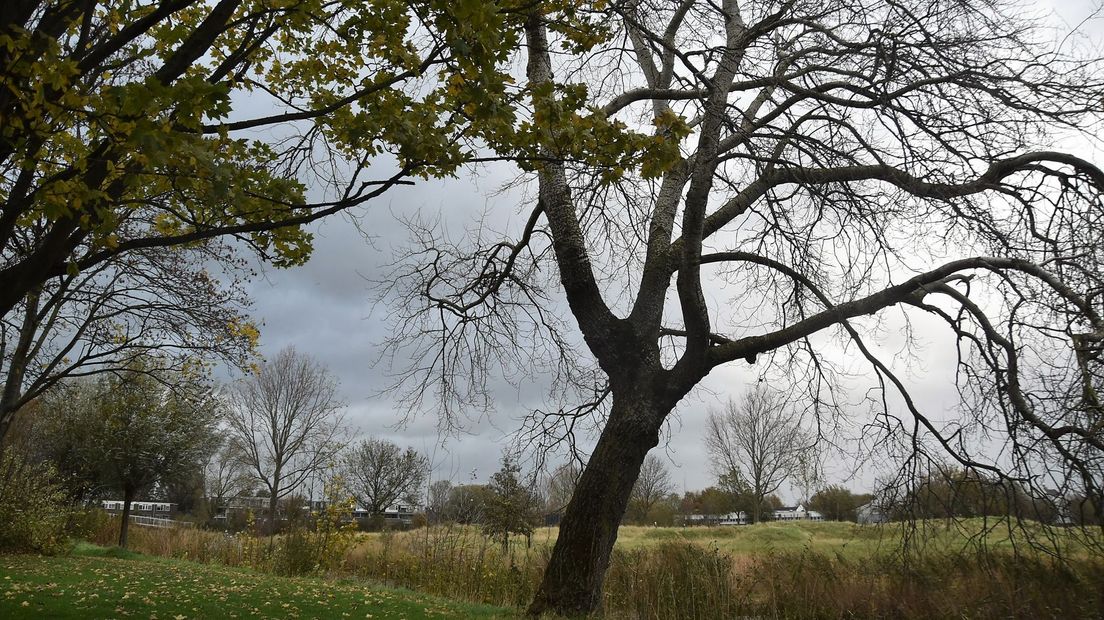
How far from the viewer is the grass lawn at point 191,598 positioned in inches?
259

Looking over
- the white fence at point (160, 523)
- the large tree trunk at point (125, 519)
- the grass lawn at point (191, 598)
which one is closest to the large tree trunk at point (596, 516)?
the grass lawn at point (191, 598)

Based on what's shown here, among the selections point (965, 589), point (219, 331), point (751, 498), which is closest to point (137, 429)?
point (219, 331)

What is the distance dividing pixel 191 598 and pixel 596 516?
4.92 m

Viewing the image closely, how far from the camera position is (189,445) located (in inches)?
816

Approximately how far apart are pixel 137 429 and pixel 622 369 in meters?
18.1

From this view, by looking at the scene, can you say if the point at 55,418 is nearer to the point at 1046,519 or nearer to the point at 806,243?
the point at 806,243

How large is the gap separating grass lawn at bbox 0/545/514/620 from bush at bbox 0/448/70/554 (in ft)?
13.7

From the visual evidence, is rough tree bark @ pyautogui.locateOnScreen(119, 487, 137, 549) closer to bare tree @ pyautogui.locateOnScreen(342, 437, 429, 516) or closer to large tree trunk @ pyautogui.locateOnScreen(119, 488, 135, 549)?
large tree trunk @ pyautogui.locateOnScreen(119, 488, 135, 549)

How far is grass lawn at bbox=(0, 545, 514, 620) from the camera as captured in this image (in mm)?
6578

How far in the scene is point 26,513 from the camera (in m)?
14.5

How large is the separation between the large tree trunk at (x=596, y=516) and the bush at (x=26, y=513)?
13.7 metres

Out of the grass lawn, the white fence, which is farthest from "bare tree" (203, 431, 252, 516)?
the grass lawn

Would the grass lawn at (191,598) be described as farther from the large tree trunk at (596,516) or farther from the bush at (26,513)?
the bush at (26,513)

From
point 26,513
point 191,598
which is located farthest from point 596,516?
point 26,513
